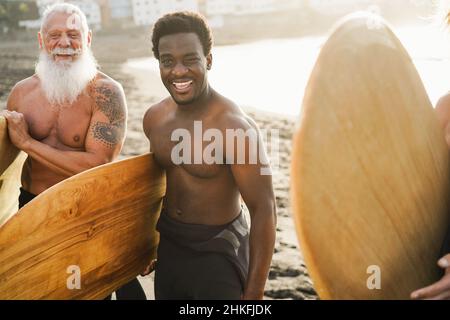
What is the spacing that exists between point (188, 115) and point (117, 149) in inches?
23.4

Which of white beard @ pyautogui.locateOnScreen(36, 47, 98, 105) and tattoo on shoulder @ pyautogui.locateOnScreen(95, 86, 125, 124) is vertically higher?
white beard @ pyautogui.locateOnScreen(36, 47, 98, 105)

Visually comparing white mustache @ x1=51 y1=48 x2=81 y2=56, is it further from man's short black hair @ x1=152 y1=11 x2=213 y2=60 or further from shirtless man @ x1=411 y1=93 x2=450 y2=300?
shirtless man @ x1=411 y1=93 x2=450 y2=300

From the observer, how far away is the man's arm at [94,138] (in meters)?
2.42

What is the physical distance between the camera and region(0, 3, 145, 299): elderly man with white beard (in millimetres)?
2529

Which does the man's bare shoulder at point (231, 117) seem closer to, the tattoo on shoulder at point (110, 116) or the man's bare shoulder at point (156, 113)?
the man's bare shoulder at point (156, 113)

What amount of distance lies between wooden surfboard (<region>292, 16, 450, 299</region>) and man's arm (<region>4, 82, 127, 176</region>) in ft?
4.45

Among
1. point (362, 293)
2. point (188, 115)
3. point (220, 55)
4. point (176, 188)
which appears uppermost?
point (220, 55)

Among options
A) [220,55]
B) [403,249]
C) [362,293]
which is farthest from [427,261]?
[220,55]

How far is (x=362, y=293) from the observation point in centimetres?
158

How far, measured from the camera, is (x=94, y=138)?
8.21 ft

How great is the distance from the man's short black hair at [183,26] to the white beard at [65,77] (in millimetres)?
644

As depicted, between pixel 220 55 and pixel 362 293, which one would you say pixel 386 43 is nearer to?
pixel 362 293

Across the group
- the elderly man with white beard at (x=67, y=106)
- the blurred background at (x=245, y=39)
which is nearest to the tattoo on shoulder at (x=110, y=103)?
the elderly man with white beard at (x=67, y=106)

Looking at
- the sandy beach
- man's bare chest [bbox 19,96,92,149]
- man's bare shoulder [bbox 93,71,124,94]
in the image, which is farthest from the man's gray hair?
the sandy beach
